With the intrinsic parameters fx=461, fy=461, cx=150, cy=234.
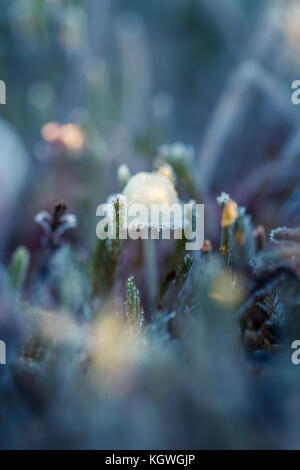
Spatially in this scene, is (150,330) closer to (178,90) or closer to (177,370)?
(177,370)

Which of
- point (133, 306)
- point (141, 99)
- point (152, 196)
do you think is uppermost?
point (141, 99)

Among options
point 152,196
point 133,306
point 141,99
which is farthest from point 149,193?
point 141,99

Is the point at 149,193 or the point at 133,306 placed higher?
the point at 149,193

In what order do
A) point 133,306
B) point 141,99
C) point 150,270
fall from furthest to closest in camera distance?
point 141,99
point 150,270
point 133,306

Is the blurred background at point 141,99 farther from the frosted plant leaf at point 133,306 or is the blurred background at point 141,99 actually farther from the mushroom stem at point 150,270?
the frosted plant leaf at point 133,306

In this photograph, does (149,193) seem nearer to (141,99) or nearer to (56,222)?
(56,222)

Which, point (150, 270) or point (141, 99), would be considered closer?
point (150, 270)

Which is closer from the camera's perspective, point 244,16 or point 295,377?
point 295,377

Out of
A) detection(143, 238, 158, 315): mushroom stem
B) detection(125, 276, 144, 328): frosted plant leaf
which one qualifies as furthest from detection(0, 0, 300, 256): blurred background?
detection(125, 276, 144, 328): frosted plant leaf

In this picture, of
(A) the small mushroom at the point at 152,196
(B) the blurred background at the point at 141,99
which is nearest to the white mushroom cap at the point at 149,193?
(A) the small mushroom at the point at 152,196

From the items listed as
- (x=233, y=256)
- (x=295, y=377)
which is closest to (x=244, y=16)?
(x=233, y=256)
